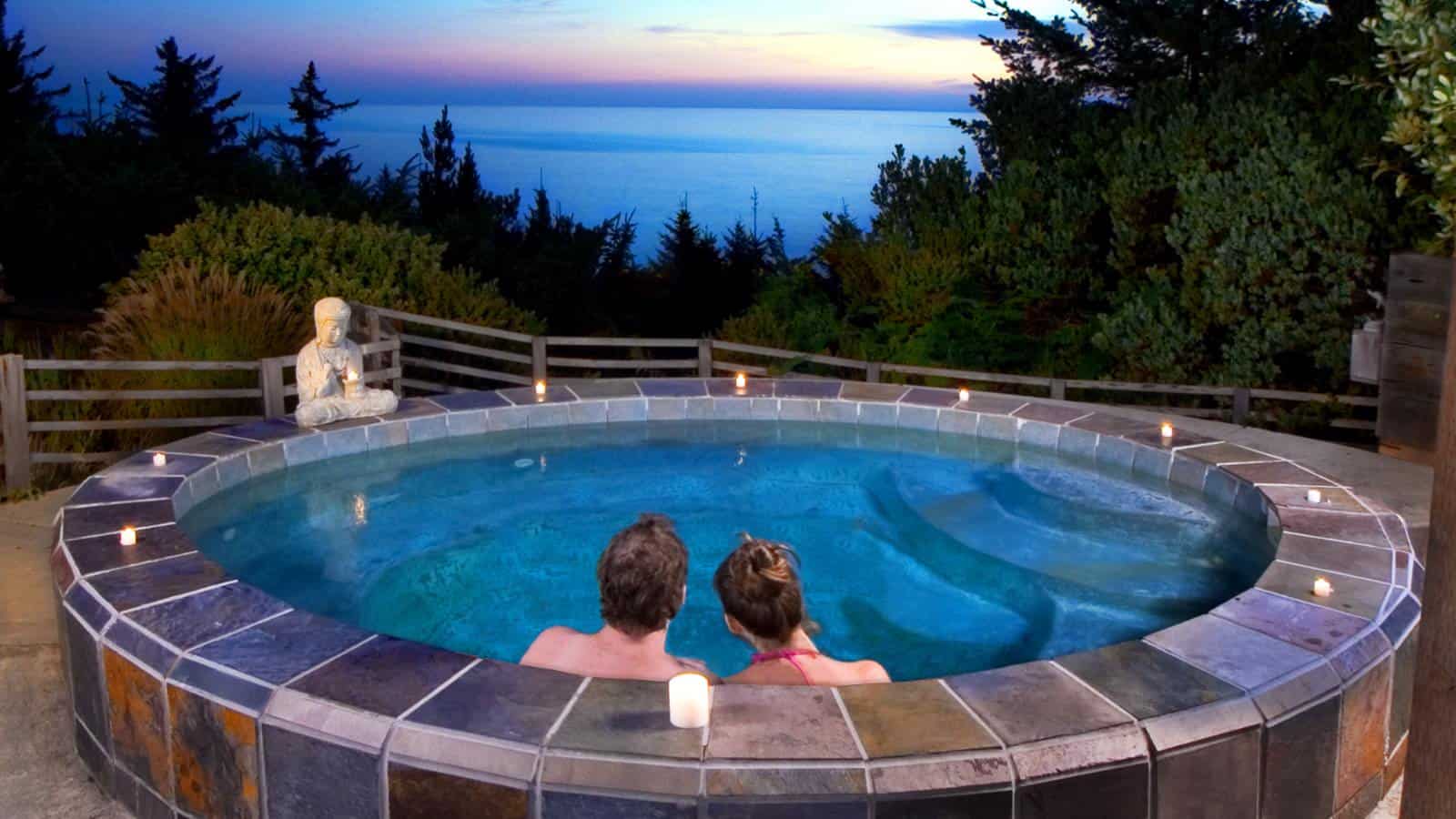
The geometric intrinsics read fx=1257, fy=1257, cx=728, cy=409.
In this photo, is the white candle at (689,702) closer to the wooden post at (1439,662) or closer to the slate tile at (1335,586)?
the wooden post at (1439,662)

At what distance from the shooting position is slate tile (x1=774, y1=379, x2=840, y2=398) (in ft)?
22.9

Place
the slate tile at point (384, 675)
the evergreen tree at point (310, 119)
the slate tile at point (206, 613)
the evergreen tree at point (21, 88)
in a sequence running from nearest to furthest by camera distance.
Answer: the slate tile at point (384, 675), the slate tile at point (206, 613), the evergreen tree at point (21, 88), the evergreen tree at point (310, 119)

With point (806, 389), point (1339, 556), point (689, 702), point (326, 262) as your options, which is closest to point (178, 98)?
point (326, 262)

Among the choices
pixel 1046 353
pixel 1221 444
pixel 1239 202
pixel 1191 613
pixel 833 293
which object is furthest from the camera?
pixel 833 293

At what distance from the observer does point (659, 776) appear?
2.56 metres

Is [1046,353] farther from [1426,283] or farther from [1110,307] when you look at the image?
[1426,283]

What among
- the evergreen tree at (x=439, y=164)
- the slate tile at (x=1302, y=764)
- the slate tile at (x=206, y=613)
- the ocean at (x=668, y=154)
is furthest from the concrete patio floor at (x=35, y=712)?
the evergreen tree at (x=439, y=164)

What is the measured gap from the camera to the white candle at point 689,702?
2.72 metres

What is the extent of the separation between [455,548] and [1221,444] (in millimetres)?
3507

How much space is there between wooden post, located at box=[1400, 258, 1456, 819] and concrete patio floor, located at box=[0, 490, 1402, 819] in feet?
3.27

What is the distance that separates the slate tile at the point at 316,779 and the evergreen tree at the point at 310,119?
24636 mm

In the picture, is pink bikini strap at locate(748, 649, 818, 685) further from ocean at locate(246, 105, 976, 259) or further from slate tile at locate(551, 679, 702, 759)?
ocean at locate(246, 105, 976, 259)

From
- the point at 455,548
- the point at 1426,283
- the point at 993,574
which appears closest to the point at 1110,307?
the point at 1426,283

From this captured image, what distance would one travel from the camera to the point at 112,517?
447 cm
